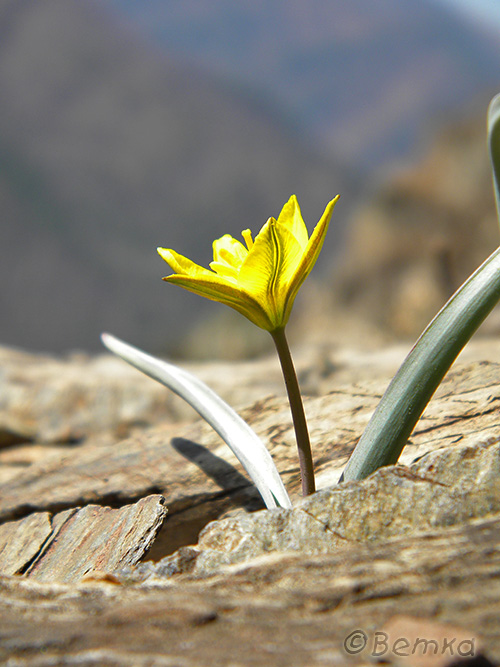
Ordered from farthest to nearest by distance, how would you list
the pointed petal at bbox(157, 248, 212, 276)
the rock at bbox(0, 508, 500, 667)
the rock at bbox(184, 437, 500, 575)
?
the pointed petal at bbox(157, 248, 212, 276)
the rock at bbox(184, 437, 500, 575)
the rock at bbox(0, 508, 500, 667)

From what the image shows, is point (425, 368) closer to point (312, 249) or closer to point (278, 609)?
point (312, 249)

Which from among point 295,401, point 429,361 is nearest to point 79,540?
point 295,401

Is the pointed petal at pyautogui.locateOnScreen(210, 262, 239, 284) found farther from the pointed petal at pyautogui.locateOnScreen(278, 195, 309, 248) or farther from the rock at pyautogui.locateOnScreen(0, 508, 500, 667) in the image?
the rock at pyautogui.locateOnScreen(0, 508, 500, 667)

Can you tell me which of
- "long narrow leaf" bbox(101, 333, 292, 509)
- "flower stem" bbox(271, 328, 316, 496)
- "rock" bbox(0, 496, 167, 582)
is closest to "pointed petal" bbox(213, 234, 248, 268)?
"flower stem" bbox(271, 328, 316, 496)

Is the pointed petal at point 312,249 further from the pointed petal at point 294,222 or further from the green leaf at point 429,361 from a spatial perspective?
the green leaf at point 429,361

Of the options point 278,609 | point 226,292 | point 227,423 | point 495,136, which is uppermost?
point 495,136

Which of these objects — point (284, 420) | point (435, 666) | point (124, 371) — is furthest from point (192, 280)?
point (124, 371)

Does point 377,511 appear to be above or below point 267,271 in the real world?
below

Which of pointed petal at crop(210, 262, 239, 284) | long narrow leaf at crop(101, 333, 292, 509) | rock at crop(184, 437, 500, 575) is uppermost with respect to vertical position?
pointed petal at crop(210, 262, 239, 284)
